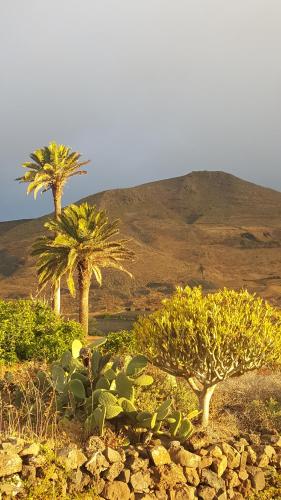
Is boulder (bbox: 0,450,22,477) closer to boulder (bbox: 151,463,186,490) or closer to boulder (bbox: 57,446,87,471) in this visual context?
boulder (bbox: 57,446,87,471)

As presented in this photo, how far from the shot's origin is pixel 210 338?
1030 centimetres

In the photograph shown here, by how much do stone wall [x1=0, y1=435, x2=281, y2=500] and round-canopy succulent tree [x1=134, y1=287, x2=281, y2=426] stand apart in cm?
148

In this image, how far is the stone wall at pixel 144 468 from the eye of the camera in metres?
7.32

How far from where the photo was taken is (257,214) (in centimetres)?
13700

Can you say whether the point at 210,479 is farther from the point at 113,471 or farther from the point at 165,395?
the point at 165,395

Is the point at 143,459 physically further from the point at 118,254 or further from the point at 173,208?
the point at 173,208

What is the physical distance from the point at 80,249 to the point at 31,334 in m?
10.1

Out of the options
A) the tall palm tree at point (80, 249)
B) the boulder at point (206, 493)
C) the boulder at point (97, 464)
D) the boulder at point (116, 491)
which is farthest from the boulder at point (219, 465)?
the tall palm tree at point (80, 249)

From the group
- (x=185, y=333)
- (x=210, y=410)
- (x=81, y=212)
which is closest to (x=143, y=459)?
(x=185, y=333)

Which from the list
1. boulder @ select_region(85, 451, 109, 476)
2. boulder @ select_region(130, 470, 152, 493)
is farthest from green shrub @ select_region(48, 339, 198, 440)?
boulder @ select_region(130, 470, 152, 493)

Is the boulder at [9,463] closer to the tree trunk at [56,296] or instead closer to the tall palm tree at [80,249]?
the tall palm tree at [80,249]

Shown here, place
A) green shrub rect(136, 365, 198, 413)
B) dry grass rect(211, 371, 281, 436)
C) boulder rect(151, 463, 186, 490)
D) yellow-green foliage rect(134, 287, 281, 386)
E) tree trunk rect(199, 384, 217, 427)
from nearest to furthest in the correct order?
boulder rect(151, 463, 186, 490)
yellow-green foliage rect(134, 287, 281, 386)
green shrub rect(136, 365, 198, 413)
tree trunk rect(199, 384, 217, 427)
dry grass rect(211, 371, 281, 436)

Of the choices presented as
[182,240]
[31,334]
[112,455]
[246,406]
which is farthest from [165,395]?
[182,240]

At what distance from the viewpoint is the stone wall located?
7.32 m
